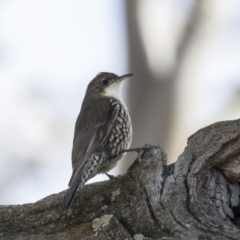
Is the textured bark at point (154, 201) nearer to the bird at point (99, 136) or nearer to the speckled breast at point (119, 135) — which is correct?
the bird at point (99, 136)

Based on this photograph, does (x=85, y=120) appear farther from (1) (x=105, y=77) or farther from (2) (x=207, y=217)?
(2) (x=207, y=217)

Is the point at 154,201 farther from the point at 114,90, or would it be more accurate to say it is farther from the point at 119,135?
the point at 114,90

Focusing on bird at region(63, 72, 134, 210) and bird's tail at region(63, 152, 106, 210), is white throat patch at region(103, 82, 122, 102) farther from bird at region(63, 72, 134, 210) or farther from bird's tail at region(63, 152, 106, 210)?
bird's tail at region(63, 152, 106, 210)

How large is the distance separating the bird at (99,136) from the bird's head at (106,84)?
0.14 meters

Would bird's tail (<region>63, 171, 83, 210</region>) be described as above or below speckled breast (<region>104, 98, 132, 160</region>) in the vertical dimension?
below

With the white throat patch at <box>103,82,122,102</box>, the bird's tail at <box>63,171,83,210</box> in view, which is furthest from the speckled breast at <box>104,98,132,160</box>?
the bird's tail at <box>63,171,83,210</box>

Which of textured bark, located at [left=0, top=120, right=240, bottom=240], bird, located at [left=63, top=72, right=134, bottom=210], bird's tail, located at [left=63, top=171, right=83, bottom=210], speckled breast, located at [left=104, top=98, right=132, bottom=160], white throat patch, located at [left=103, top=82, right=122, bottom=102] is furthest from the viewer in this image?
white throat patch, located at [left=103, top=82, right=122, bottom=102]

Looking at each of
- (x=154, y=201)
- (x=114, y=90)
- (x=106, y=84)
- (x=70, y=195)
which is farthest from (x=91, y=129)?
(x=154, y=201)

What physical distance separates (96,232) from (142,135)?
2.85 metres

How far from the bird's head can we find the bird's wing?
0.35 meters

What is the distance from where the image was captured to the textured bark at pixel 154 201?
3031mm

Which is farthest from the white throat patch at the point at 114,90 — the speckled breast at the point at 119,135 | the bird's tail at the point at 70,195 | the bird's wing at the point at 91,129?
the bird's tail at the point at 70,195

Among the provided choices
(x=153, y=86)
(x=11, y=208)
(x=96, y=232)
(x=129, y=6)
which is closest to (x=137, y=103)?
(x=153, y=86)

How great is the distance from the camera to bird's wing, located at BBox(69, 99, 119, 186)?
436 cm
